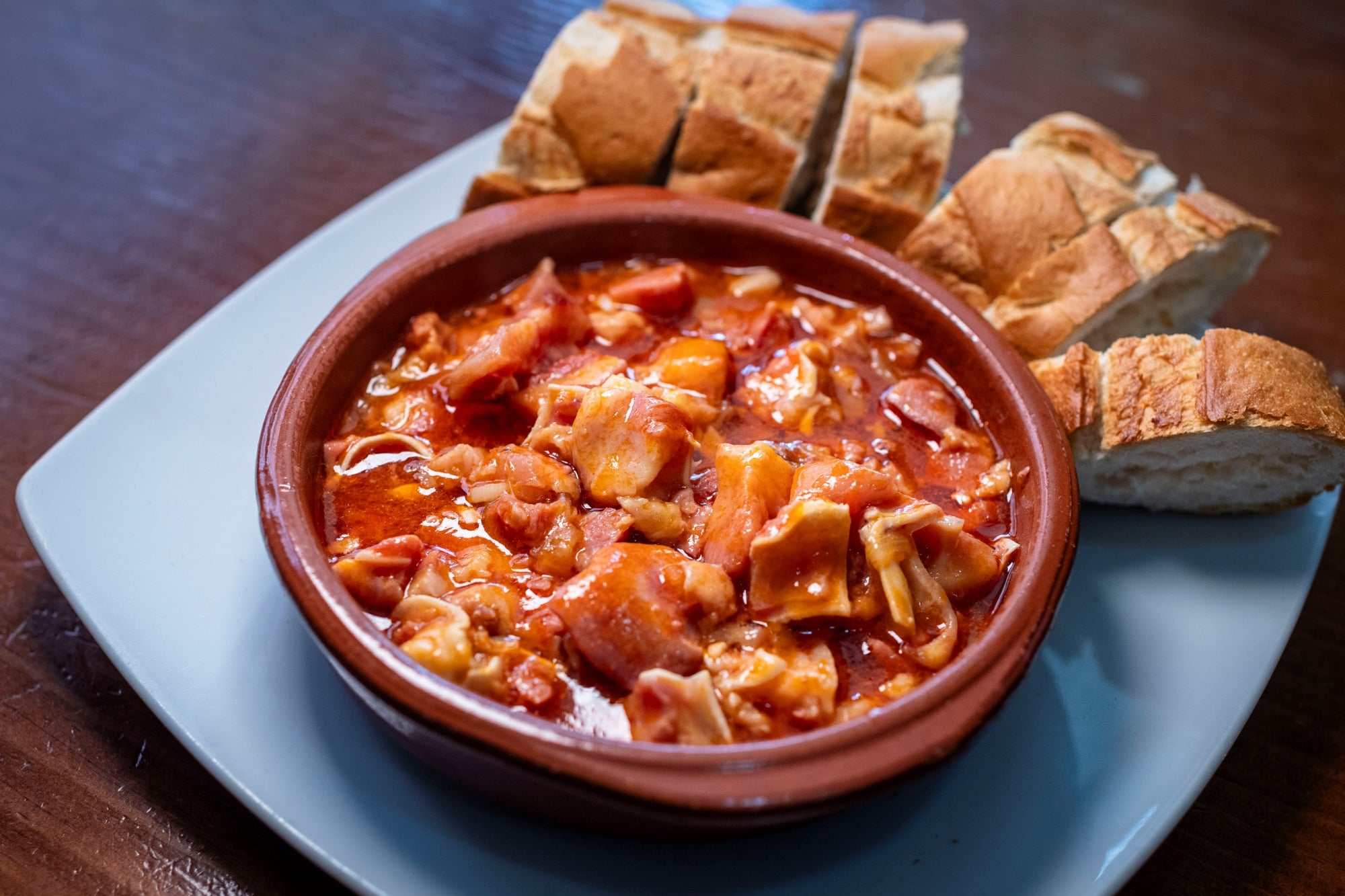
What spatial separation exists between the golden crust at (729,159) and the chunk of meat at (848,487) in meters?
1.32

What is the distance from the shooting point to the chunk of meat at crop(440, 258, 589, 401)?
2607mm

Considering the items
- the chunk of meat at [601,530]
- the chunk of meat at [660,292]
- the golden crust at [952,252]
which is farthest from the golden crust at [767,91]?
the chunk of meat at [601,530]

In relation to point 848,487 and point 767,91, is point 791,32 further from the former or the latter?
point 848,487

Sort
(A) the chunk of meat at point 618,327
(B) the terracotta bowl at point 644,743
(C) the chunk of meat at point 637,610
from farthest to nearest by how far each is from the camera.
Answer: (A) the chunk of meat at point 618,327
(C) the chunk of meat at point 637,610
(B) the terracotta bowl at point 644,743

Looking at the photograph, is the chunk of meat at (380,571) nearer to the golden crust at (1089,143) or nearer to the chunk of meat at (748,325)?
the chunk of meat at (748,325)

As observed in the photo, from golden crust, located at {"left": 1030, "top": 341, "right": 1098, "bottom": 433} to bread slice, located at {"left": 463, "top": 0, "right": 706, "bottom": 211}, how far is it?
141cm

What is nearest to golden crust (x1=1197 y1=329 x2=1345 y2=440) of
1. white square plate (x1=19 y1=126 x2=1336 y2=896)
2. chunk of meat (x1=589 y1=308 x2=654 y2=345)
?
white square plate (x1=19 y1=126 x2=1336 y2=896)

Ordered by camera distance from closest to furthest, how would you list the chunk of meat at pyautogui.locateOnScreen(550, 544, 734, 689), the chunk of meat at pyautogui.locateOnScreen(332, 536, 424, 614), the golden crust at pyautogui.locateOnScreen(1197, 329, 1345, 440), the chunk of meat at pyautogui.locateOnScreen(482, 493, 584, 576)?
the chunk of meat at pyautogui.locateOnScreen(550, 544, 734, 689)
the chunk of meat at pyautogui.locateOnScreen(332, 536, 424, 614)
the chunk of meat at pyautogui.locateOnScreen(482, 493, 584, 576)
the golden crust at pyautogui.locateOnScreen(1197, 329, 1345, 440)

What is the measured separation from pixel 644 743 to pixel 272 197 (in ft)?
9.70

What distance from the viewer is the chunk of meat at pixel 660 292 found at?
2.95 metres

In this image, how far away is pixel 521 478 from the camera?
238cm

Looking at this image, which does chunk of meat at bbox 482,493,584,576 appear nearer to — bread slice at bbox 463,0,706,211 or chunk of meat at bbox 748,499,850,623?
chunk of meat at bbox 748,499,850,623

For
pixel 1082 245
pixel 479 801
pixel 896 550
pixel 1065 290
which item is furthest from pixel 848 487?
pixel 1082 245

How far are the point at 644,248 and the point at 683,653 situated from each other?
1.48m
